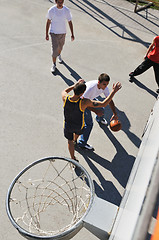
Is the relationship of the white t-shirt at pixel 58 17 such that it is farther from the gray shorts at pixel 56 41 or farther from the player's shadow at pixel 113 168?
the player's shadow at pixel 113 168

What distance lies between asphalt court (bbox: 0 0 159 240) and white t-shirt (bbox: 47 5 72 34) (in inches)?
45.4

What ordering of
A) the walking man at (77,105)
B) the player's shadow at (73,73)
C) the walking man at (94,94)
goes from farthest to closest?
the player's shadow at (73,73)
the walking man at (94,94)
the walking man at (77,105)

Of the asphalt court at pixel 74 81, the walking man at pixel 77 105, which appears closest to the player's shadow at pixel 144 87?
the asphalt court at pixel 74 81

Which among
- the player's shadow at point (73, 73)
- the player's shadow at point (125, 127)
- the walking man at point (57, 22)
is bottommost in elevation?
the player's shadow at point (125, 127)

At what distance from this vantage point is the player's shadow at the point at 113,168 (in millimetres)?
5012

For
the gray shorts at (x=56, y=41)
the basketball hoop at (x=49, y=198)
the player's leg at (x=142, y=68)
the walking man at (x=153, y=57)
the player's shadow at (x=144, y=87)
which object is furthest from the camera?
the player's shadow at (x=144, y=87)

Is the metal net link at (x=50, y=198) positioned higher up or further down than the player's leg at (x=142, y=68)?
further down

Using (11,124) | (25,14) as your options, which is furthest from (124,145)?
(25,14)

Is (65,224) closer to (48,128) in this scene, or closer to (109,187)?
(109,187)

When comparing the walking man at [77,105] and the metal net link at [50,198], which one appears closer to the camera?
the walking man at [77,105]

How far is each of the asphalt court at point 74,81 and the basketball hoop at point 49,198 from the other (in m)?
0.24

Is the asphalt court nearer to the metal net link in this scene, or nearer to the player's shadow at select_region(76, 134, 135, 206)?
the player's shadow at select_region(76, 134, 135, 206)

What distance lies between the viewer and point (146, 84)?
7.40 metres

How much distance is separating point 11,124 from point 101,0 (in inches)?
280
